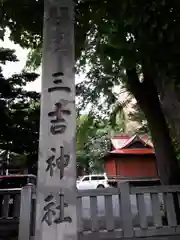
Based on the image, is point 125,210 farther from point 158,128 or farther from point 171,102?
point 158,128

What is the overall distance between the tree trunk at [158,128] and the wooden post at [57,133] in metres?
3.54

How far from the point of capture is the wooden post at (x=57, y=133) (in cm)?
333

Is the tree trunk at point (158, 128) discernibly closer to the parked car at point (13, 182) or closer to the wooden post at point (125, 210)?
the wooden post at point (125, 210)

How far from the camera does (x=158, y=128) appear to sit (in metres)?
7.12

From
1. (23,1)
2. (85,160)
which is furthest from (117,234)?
(85,160)

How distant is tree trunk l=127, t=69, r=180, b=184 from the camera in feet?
21.8

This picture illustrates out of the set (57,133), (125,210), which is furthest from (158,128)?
(57,133)

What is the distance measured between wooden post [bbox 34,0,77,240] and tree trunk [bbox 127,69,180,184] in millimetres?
3537

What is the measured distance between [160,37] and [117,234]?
3.18 meters

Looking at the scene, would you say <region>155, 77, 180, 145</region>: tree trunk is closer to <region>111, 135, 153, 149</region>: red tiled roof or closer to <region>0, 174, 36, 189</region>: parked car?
<region>0, 174, 36, 189</region>: parked car

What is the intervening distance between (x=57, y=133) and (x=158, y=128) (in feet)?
13.3

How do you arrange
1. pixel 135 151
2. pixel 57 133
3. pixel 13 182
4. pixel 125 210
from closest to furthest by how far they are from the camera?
pixel 57 133 < pixel 125 210 < pixel 13 182 < pixel 135 151

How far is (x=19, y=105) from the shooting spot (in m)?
9.24

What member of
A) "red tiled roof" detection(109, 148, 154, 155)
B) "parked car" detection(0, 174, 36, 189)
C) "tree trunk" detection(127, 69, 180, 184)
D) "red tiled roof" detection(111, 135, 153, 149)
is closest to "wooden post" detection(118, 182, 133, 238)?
"tree trunk" detection(127, 69, 180, 184)
